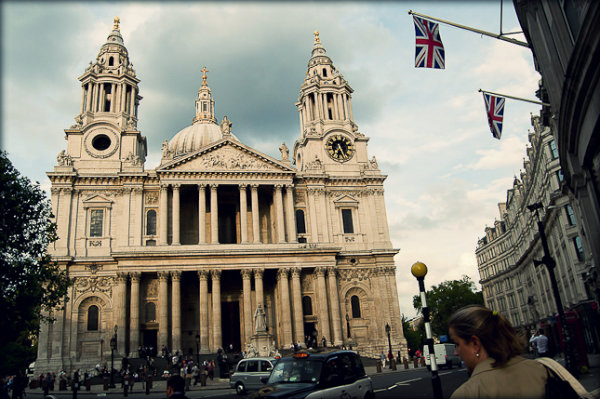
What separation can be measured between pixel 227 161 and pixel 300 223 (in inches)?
392

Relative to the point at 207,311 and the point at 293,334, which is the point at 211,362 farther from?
the point at 293,334

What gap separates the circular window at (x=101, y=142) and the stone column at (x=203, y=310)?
17737 mm

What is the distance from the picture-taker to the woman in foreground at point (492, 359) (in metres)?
3.10

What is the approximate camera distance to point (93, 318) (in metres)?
41.7

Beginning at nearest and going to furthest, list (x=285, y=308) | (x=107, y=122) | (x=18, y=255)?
(x=18, y=255), (x=285, y=308), (x=107, y=122)

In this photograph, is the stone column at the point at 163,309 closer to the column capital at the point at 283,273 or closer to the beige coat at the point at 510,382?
the column capital at the point at 283,273

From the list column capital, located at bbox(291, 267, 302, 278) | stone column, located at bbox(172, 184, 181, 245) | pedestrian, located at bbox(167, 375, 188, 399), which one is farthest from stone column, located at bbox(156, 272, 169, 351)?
Answer: pedestrian, located at bbox(167, 375, 188, 399)

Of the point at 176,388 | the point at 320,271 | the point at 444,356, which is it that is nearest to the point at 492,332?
the point at 176,388

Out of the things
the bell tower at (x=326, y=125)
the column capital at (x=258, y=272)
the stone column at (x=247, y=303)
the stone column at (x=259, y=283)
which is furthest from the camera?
the bell tower at (x=326, y=125)

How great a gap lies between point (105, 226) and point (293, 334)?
2072cm

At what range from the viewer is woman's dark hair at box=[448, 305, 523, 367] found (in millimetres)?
3246

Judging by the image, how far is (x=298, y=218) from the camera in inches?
1928

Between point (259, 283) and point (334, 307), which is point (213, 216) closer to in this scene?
point (259, 283)

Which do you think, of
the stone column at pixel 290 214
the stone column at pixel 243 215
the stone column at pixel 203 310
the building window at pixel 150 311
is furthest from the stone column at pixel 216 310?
the stone column at pixel 290 214
